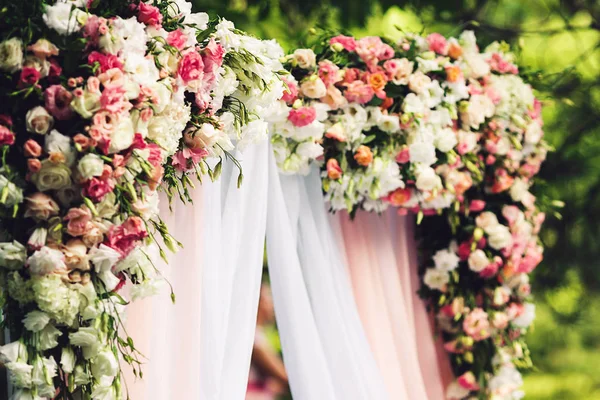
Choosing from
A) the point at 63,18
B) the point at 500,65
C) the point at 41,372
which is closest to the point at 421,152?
the point at 500,65

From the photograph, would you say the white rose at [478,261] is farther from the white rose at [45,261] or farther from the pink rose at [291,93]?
the white rose at [45,261]

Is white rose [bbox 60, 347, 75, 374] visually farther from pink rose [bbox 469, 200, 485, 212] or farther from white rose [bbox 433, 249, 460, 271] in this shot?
pink rose [bbox 469, 200, 485, 212]

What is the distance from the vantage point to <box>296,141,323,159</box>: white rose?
8.73 feet

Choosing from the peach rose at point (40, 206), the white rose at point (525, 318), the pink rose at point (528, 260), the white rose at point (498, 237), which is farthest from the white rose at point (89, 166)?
the white rose at point (525, 318)

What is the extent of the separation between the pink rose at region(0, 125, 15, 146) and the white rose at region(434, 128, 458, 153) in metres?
1.64

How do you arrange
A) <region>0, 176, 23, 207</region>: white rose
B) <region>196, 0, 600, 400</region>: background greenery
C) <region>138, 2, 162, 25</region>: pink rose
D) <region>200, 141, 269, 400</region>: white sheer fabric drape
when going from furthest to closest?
<region>196, 0, 600, 400</region>: background greenery < <region>200, 141, 269, 400</region>: white sheer fabric drape < <region>138, 2, 162, 25</region>: pink rose < <region>0, 176, 23, 207</region>: white rose

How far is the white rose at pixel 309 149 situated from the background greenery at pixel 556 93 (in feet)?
4.49

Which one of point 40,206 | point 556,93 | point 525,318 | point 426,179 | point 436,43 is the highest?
point 556,93

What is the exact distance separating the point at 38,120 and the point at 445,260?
6.32 feet

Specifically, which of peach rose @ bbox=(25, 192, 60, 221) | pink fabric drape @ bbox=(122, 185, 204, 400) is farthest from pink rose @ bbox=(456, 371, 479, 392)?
peach rose @ bbox=(25, 192, 60, 221)

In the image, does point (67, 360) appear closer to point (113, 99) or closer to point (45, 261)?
point (45, 261)

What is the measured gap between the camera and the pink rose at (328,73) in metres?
2.70

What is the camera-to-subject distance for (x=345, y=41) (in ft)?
9.24

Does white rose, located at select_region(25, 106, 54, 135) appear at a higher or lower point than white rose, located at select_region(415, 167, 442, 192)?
higher
